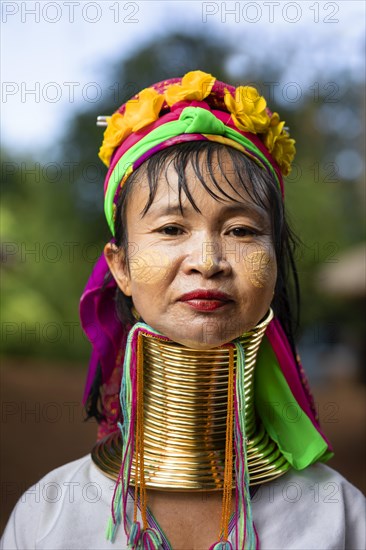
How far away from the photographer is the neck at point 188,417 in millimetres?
1866

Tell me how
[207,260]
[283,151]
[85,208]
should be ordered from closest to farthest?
[207,260] < [283,151] < [85,208]

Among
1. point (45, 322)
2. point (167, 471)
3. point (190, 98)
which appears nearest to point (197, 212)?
point (190, 98)

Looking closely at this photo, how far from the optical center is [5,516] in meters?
4.72

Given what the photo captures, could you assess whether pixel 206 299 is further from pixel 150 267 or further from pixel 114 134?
pixel 114 134

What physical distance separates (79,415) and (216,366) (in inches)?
190

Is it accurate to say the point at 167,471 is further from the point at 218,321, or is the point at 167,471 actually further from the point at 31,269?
the point at 31,269

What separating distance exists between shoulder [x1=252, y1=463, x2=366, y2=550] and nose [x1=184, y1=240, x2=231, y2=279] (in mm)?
635

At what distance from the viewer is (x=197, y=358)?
6.09 ft

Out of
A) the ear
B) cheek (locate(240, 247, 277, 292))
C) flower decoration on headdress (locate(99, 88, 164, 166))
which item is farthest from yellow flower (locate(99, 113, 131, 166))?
cheek (locate(240, 247, 277, 292))

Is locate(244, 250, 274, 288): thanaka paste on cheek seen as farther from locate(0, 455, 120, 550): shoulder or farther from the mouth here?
locate(0, 455, 120, 550): shoulder

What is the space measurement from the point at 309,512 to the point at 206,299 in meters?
0.67

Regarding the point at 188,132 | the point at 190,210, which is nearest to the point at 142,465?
the point at 190,210

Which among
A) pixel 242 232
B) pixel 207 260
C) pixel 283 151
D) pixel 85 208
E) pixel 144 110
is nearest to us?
pixel 207 260

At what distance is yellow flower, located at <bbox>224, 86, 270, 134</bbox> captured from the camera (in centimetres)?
193
